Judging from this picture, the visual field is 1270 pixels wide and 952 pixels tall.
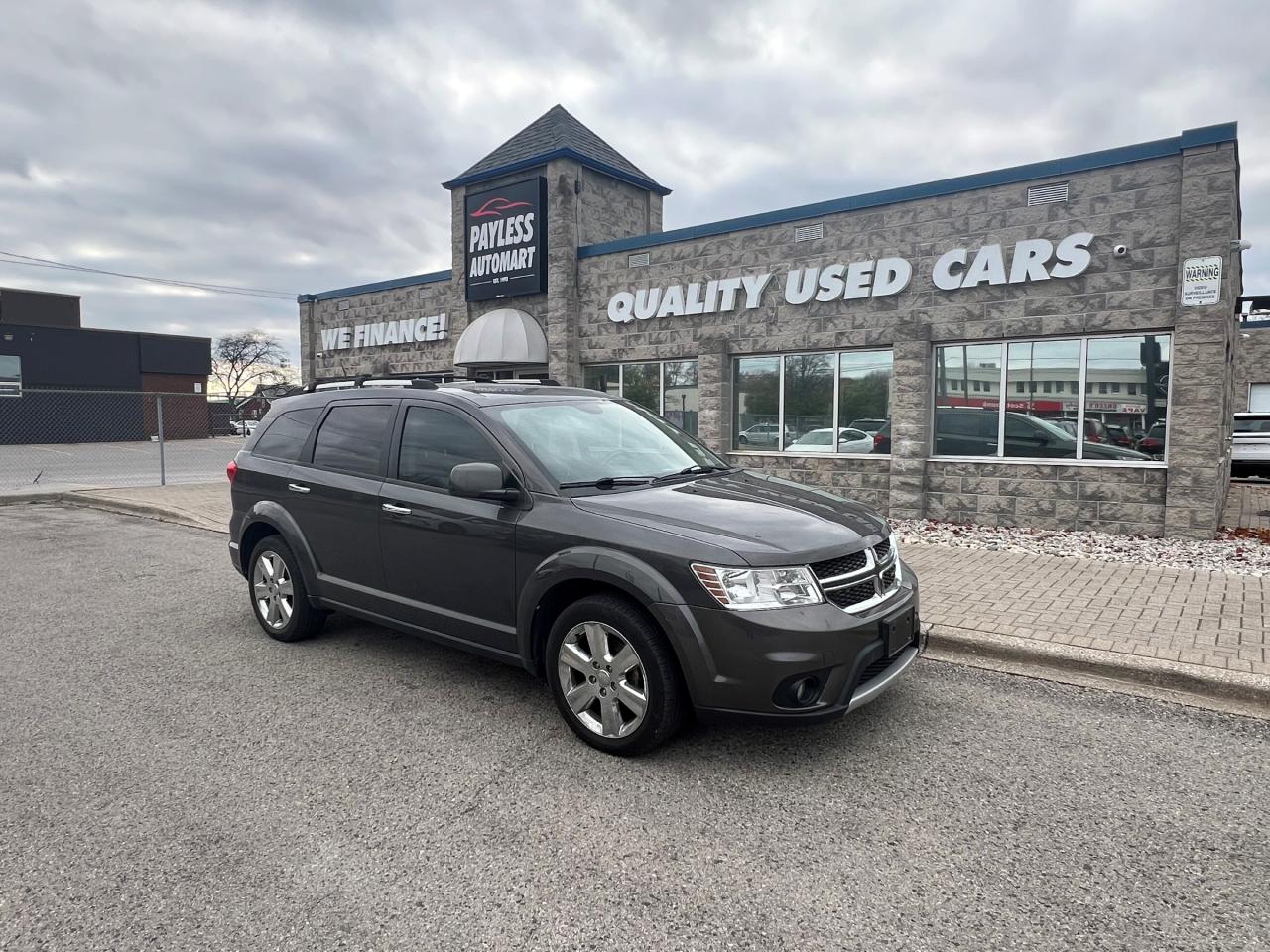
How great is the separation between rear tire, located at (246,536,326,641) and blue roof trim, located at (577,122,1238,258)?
30.2ft

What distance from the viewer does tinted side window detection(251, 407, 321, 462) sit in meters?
5.55

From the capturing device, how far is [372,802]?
3.27 m

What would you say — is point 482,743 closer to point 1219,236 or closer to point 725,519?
point 725,519

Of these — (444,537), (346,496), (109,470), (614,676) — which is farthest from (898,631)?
(109,470)

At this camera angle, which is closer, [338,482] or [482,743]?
[482,743]

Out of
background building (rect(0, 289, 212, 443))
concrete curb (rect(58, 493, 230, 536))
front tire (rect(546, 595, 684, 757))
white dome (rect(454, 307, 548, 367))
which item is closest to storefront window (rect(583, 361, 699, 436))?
white dome (rect(454, 307, 548, 367))

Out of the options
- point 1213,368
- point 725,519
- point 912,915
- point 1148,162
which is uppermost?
point 1148,162

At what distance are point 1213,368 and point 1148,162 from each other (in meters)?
2.53

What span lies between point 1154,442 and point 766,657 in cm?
860

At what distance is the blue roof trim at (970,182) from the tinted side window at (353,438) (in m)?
8.63

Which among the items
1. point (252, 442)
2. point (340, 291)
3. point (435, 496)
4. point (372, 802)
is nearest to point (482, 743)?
point (372, 802)

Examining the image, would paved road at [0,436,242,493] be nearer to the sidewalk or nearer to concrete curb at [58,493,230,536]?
concrete curb at [58,493,230,536]

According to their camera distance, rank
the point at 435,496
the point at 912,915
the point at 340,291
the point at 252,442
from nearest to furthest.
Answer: the point at 912,915 < the point at 435,496 < the point at 252,442 < the point at 340,291

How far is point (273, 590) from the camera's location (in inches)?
220
